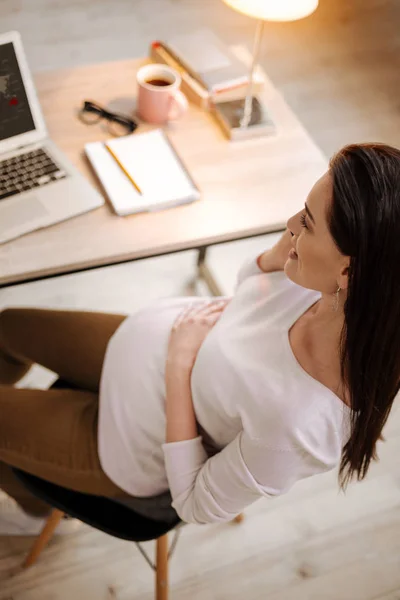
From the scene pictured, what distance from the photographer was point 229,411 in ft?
3.17

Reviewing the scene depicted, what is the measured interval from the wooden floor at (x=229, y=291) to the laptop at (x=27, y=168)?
2.19ft

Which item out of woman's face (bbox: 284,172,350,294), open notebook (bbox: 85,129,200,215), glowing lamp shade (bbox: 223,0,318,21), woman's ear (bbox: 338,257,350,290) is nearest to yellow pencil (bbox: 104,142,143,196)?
open notebook (bbox: 85,129,200,215)

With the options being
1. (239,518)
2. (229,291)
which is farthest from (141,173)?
(239,518)

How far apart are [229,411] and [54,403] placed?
0.37 m

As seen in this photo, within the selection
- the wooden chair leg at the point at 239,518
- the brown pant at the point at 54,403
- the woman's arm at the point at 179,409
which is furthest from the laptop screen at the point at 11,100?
the wooden chair leg at the point at 239,518

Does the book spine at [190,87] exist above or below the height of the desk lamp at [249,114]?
above

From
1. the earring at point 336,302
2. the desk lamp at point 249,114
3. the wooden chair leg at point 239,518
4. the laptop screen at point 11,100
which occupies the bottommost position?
the wooden chair leg at point 239,518

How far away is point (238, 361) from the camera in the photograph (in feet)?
3.21

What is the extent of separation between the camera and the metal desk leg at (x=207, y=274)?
196 cm

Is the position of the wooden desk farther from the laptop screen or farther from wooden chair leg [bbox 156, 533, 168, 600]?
wooden chair leg [bbox 156, 533, 168, 600]

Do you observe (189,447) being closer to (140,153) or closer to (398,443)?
(140,153)

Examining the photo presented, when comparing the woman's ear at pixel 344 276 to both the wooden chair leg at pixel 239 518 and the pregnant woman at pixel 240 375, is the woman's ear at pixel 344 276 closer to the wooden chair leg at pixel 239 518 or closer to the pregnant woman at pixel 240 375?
the pregnant woman at pixel 240 375

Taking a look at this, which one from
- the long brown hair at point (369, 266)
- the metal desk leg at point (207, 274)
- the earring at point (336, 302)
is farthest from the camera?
the metal desk leg at point (207, 274)

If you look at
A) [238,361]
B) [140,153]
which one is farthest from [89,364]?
[140,153]
